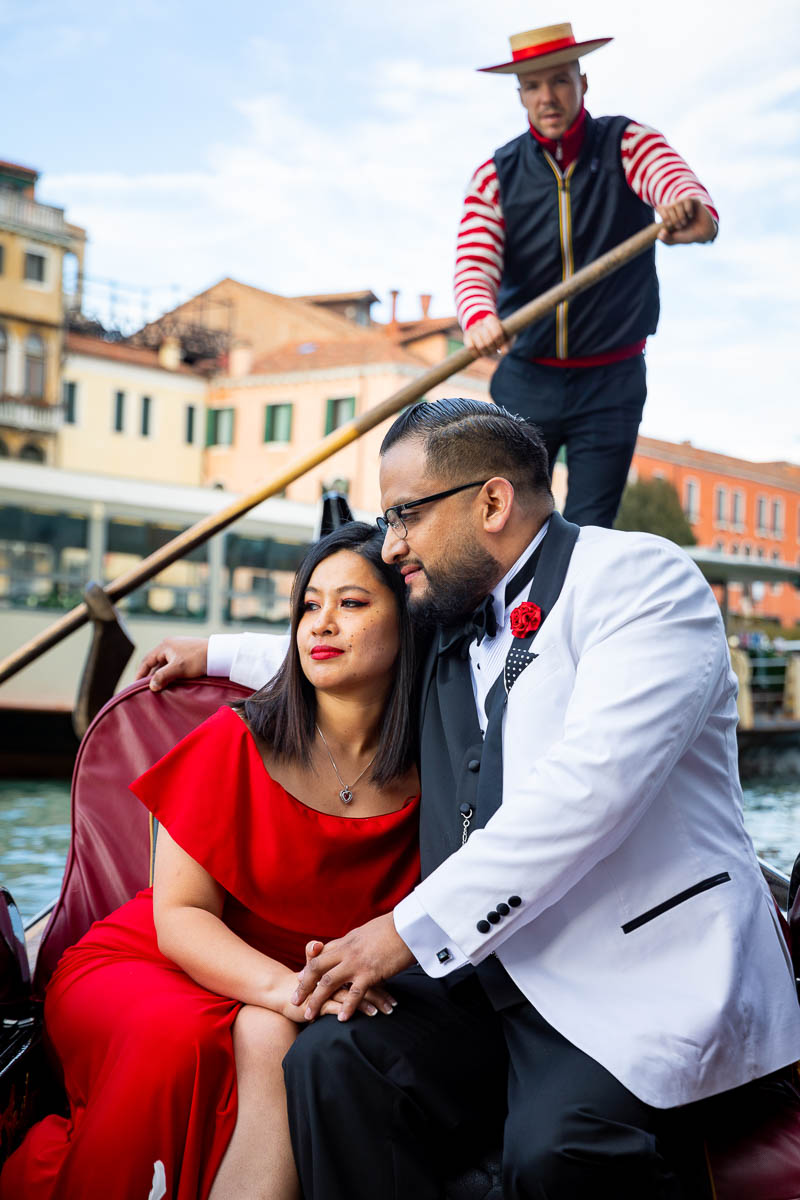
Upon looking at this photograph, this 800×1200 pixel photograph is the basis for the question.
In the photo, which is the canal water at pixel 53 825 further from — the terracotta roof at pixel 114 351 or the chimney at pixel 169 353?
the chimney at pixel 169 353

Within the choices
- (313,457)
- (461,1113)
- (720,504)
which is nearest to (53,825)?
(313,457)

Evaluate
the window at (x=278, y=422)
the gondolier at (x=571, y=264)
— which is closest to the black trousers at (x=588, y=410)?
the gondolier at (x=571, y=264)

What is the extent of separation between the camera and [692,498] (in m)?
40.2

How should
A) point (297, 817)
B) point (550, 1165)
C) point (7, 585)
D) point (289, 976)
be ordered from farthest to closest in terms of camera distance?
point (7, 585), point (297, 817), point (289, 976), point (550, 1165)

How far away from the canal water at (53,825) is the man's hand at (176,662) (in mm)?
3241

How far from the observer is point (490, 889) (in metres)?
1.49

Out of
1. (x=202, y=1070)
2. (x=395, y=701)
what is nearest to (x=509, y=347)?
(x=395, y=701)

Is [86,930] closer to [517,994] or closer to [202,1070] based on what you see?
[202,1070]

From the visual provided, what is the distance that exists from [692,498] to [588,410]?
126 ft

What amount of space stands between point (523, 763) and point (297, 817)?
400 mm

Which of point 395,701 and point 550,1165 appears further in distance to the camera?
point 395,701

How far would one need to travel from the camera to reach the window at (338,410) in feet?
91.6

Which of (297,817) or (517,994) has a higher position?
(297,817)

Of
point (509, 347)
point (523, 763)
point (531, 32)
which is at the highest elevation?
point (531, 32)
